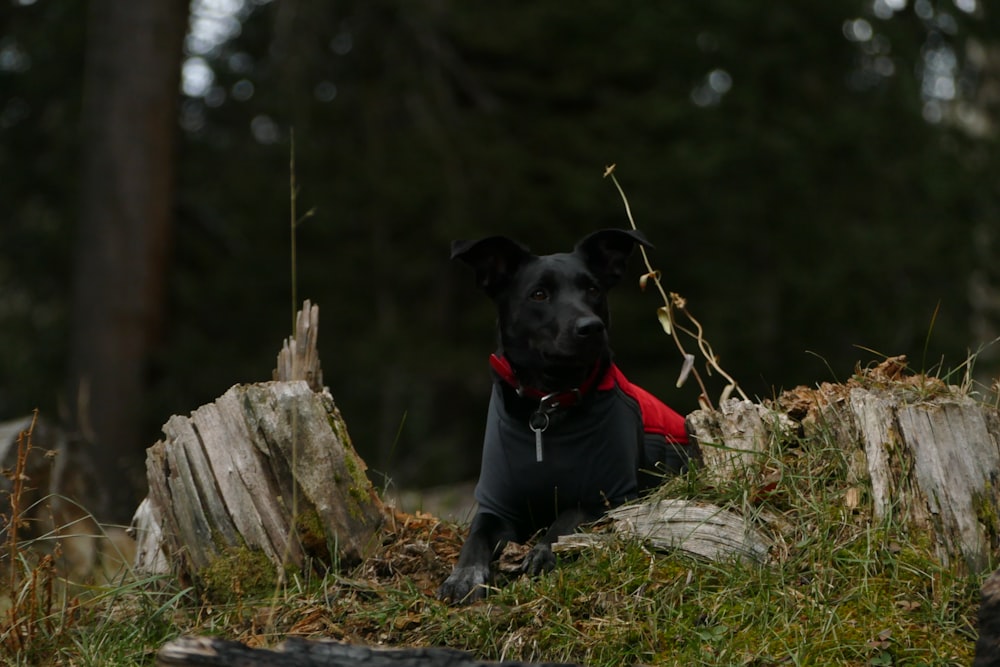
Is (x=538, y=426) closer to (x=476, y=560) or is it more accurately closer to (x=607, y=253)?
(x=476, y=560)

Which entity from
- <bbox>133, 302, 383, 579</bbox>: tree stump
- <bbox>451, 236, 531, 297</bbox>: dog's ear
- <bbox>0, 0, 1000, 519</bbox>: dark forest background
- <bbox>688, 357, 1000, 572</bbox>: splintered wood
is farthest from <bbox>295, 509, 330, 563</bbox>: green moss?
<bbox>0, 0, 1000, 519</bbox>: dark forest background

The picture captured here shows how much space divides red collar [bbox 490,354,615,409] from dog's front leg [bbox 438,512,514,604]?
20.5 inches

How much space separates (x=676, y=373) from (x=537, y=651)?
35.6 feet

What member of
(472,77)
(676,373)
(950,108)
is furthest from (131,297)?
(950,108)

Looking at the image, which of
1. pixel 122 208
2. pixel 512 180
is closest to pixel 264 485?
pixel 122 208

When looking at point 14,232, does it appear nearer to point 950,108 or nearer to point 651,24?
point 651,24

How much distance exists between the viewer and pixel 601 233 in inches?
190

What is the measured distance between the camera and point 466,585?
13.0 ft

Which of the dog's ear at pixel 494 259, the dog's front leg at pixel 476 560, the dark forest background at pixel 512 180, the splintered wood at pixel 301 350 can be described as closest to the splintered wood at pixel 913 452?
the dog's front leg at pixel 476 560

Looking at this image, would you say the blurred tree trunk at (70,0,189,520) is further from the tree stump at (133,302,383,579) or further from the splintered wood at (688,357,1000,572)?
the splintered wood at (688,357,1000,572)

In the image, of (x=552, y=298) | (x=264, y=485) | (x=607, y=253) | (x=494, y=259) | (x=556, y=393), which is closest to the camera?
(x=264, y=485)

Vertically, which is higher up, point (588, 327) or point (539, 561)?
point (588, 327)

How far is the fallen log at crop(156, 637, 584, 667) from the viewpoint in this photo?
115 inches

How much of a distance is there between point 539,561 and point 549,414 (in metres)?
0.62
